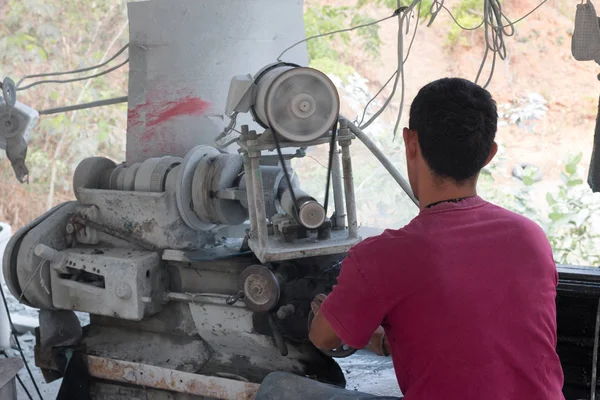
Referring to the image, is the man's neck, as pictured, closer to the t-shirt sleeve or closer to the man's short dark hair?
the man's short dark hair

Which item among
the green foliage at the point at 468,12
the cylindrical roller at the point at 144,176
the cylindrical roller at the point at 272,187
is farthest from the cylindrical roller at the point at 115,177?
the green foliage at the point at 468,12

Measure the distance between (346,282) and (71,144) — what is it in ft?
20.7

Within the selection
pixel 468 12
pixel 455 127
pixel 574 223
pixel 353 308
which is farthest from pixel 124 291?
pixel 468 12

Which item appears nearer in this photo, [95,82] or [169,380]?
[169,380]

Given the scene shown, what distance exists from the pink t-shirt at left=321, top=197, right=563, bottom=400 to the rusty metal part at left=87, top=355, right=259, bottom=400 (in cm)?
84

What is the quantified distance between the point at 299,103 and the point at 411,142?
1.63ft

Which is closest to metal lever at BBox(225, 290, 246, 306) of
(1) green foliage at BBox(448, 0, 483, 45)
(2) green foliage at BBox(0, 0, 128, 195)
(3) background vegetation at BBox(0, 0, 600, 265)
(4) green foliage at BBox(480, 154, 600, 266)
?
(4) green foliage at BBox(480, 154, 600, 266)

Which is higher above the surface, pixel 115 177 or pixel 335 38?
pixel 335 38

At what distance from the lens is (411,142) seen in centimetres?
140

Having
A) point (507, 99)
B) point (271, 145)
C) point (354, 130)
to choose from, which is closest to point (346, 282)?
point (271, 145)

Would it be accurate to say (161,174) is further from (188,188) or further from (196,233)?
(196,233)

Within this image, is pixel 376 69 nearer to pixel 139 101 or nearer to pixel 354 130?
pixel 139 101

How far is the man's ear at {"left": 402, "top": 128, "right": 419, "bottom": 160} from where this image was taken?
1384 mm

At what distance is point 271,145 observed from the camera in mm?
1868
